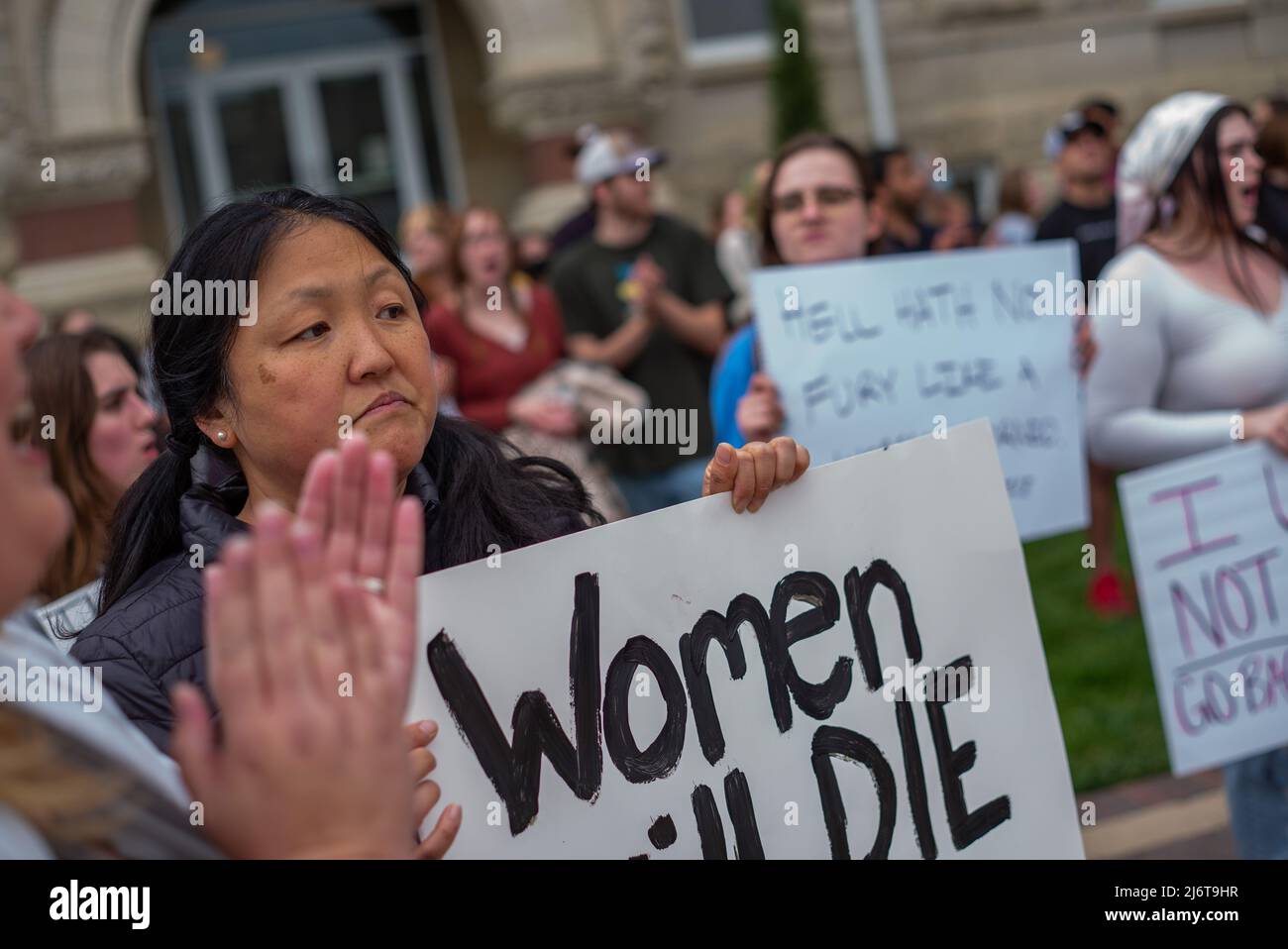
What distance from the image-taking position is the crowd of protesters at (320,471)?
3.60ft

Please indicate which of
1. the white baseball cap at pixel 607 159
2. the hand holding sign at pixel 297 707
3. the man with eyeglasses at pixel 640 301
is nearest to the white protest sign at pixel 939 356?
the man with eyeglasses at pixel 640 301

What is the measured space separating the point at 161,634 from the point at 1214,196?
2.77 metres

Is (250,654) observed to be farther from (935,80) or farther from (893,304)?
(935,80)

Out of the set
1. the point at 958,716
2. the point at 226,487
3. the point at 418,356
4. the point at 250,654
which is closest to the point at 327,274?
the point at 418,356

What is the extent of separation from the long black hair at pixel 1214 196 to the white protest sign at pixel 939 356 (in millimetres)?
645

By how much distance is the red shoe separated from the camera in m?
6.22

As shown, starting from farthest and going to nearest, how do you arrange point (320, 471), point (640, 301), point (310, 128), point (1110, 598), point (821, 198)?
1. point (310, 128)
2. point (1110, 598)
3. point (640, 301)
4. point (821, 198)
5. point (320, 471)

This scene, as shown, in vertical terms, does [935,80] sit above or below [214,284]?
above

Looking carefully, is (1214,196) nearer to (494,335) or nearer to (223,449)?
(223,449)

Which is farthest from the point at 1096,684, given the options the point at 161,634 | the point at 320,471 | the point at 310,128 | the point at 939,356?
the point at 310,128

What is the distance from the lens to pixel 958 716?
2041 mm

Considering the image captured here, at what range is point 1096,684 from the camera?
17.7 feet

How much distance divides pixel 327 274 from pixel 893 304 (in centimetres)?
238

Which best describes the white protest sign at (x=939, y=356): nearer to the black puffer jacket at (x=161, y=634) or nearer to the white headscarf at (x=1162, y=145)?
the white headscarf at (x=1162, y=145)
